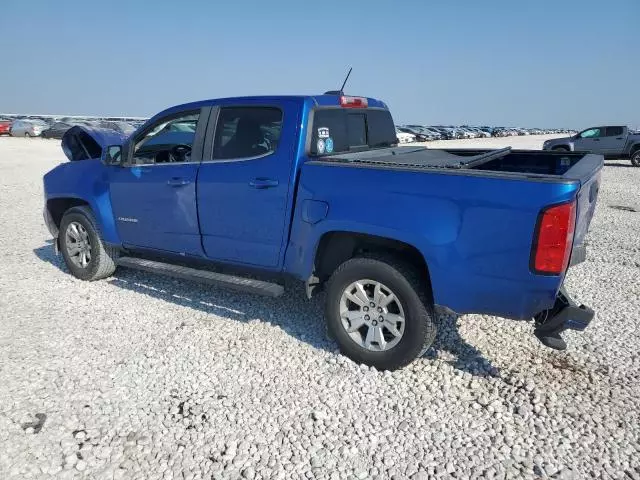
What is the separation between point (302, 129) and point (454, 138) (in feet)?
175

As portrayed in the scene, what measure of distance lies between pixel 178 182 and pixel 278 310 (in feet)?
4.93

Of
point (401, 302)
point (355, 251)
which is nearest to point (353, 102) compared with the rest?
point (355, 251)

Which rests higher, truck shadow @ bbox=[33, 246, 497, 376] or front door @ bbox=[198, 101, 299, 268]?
front door @ bbox=[198, 101, 299, 268]

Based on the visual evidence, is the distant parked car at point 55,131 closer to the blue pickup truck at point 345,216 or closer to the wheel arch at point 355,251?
the blue pickup truck at point 345,216

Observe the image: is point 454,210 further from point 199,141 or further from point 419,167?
point 199,141

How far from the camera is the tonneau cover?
3.47 meters

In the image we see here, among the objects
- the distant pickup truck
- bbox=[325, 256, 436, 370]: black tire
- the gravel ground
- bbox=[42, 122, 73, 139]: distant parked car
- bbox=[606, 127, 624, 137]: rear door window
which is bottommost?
the gravel ground

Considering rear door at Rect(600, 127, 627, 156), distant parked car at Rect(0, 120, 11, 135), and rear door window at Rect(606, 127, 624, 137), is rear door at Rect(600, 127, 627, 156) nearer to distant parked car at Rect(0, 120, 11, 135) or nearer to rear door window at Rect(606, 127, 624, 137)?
rear door window at Rect(606, 127, 624, 137)

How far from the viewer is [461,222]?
2.94m

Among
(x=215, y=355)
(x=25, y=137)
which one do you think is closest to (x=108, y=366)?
(x=215, y=355)

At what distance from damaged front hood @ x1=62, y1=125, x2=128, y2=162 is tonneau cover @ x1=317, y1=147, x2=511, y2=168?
304 cm

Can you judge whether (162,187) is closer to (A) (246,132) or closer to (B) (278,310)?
(A) (246,132)

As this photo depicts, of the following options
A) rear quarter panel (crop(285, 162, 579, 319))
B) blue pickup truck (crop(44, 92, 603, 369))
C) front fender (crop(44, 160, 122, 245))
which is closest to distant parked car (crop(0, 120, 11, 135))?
front fender (crop(44, 160, 122, 245))

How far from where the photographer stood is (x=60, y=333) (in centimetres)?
411
